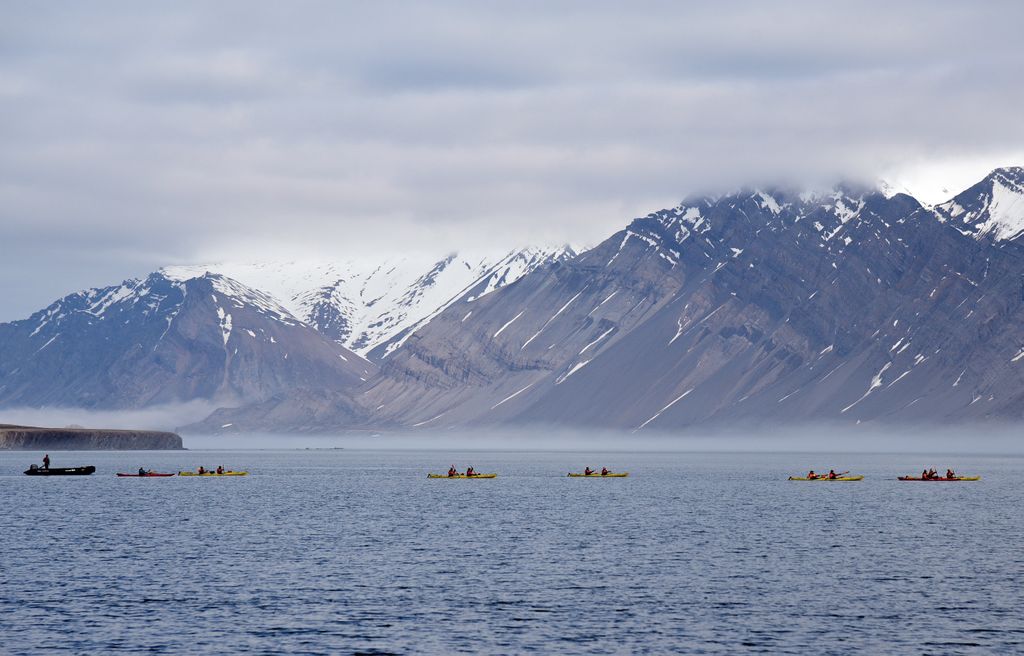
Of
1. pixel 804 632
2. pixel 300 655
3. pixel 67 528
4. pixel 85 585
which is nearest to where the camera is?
pixel 300 655

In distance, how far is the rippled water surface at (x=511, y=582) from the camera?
75625mm

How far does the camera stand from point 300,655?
232 feet

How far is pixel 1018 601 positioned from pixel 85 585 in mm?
57856

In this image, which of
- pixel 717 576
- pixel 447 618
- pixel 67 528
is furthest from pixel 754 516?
pixel 447 618

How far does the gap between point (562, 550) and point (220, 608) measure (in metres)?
39.5

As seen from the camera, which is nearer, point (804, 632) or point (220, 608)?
point (804, 632)

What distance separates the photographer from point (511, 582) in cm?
9781

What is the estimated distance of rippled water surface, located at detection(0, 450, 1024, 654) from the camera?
75.6 metres

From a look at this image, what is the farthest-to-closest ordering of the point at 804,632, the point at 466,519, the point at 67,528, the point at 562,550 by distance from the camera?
the point at 466,519, the point at 67,528, the point at 562,550, the point at 804,632

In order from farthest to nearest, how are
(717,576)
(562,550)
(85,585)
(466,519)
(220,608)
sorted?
(466,519)
(562,550)
(717,576)
(85,585)
(220,608)

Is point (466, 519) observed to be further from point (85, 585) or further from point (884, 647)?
point (884, 647)

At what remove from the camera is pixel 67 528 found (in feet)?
465

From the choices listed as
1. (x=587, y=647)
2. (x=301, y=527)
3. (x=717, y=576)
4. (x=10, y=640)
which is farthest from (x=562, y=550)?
(x=10, y=640)

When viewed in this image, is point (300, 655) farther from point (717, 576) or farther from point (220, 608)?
point (717, 576)
